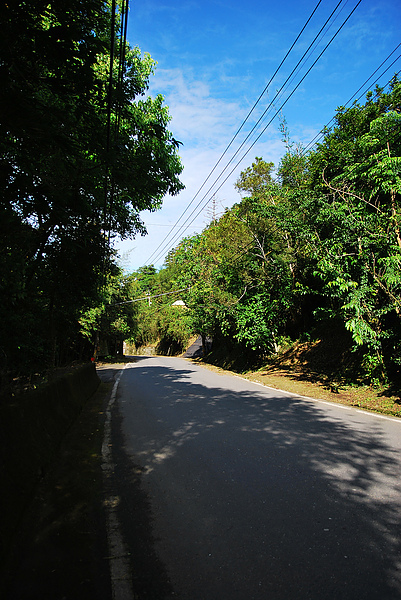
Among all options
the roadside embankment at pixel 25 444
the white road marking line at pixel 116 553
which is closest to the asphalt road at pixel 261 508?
the white road marking line at pixel 116 553

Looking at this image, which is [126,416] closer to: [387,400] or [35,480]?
[35,480]

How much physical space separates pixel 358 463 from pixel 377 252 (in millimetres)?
6322

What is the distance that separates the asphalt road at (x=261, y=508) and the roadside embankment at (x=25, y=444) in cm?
94

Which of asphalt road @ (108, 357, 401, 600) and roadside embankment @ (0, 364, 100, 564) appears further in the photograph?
roadside embankment @ (0, 364, 100, 564)

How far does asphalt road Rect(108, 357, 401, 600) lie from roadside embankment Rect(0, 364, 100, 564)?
94 cm

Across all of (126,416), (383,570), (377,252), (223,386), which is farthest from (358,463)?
(223,386)

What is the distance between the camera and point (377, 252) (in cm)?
935

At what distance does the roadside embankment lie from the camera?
3188 millimetres

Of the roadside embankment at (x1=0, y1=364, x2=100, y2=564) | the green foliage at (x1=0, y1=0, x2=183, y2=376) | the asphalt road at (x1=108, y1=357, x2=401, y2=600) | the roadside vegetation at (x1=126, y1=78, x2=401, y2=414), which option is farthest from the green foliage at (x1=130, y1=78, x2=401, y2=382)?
the roadside embankment at (x1=0, y1=364, x2=100, y2=564)

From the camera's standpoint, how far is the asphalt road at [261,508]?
8.50ft

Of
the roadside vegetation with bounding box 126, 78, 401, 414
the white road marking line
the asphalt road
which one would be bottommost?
the white road marking line

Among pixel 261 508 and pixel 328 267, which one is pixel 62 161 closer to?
pixel 261 508

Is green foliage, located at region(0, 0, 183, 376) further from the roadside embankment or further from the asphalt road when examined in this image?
the asphalt road

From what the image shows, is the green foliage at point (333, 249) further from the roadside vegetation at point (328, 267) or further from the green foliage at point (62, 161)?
the green foliage at point (62, 161)
